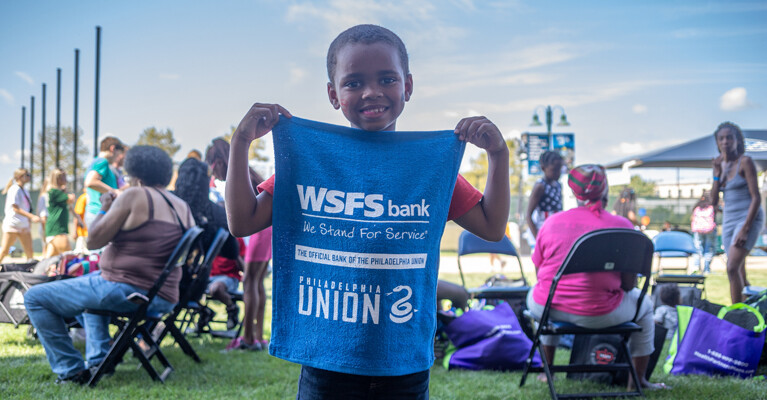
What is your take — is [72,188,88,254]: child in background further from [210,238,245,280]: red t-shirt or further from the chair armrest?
the chair armrest

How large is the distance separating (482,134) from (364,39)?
406mm

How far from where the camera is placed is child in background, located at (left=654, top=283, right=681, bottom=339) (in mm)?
5824

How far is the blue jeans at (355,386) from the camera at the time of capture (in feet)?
5.05

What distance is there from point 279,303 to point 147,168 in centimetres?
306

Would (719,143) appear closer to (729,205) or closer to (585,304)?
(729,205)

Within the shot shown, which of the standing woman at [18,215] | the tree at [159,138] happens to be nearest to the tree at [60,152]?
the tree at [159,138]

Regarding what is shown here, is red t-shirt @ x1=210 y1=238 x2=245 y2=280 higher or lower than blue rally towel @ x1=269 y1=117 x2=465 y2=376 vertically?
lower

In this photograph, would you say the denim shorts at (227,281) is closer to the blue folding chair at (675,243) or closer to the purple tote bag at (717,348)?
the purple tote bag at (717,348)

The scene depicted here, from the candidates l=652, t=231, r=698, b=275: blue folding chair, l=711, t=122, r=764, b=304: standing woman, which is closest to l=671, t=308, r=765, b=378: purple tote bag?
l=711, t=122, r=764, b=304: standing woman

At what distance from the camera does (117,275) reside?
3.98m

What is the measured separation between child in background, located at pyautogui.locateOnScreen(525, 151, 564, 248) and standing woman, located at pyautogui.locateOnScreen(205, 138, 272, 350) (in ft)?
9.92

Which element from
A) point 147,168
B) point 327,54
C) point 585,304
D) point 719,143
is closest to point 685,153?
point 719,143

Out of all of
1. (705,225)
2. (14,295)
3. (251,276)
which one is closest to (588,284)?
(251,276)

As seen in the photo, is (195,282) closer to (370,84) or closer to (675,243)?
(370,84)
